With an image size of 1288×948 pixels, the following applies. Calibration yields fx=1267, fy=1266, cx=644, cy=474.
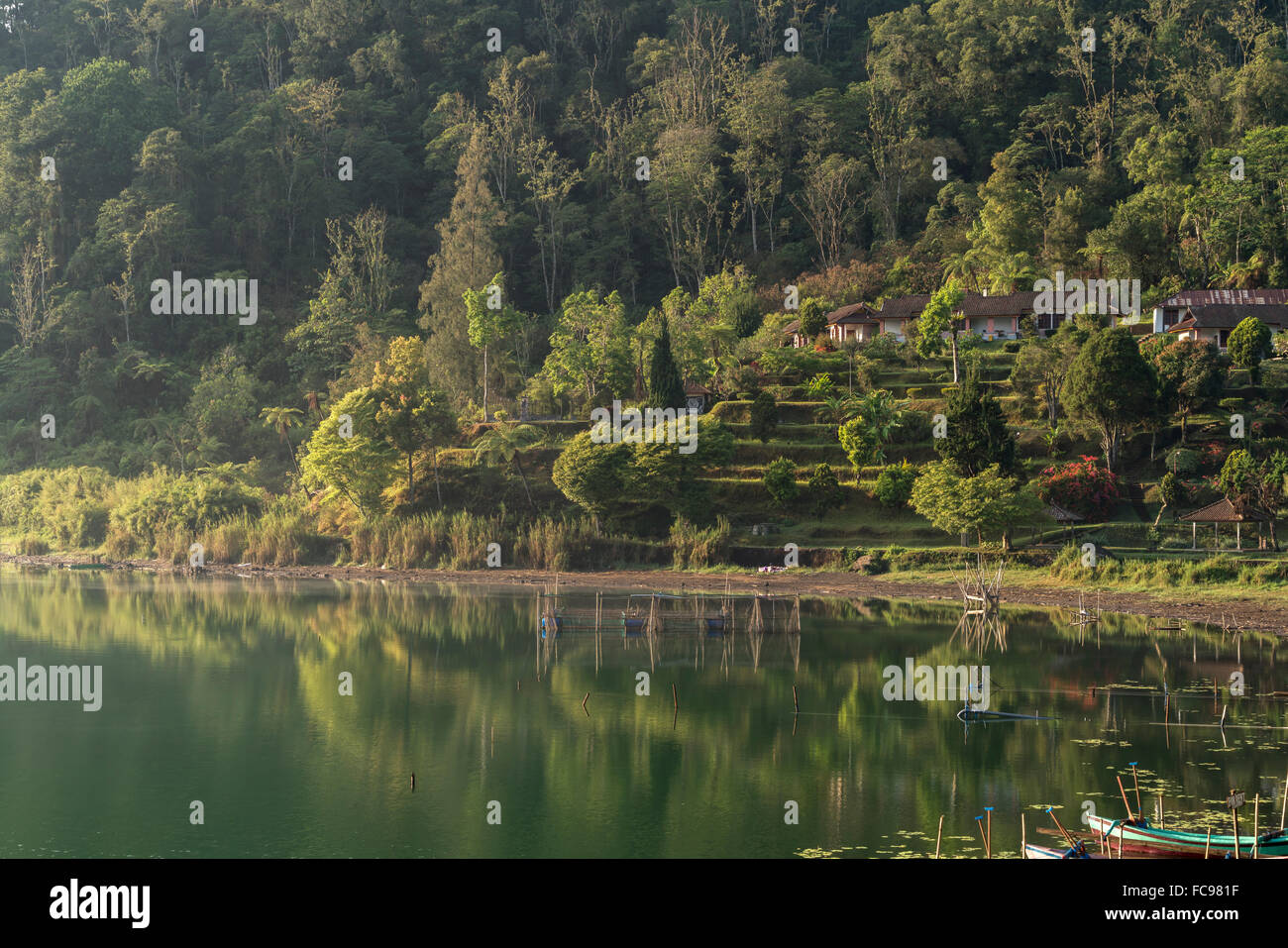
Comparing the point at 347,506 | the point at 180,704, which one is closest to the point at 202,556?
the point at 347,506

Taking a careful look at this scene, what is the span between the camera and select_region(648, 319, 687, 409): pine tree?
169ft

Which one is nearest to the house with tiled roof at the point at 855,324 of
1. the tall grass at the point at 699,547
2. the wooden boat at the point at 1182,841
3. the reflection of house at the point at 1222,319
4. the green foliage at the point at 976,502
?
the reflection of house at the point at 1222,319

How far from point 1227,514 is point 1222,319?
1732 cm

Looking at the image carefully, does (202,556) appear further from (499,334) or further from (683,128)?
(683,128)

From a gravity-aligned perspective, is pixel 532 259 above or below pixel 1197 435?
above

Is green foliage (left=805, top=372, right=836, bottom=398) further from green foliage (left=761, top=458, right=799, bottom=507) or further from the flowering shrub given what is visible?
the flowering shrub

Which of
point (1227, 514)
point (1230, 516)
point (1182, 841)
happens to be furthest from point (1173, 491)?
point (1182, 841)

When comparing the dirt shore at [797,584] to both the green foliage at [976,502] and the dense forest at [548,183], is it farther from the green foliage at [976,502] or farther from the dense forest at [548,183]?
the dense forest at [548,183]

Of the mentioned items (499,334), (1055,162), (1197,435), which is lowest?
(1197,435)

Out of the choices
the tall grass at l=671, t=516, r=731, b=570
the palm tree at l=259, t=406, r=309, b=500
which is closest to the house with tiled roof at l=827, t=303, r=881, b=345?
the tall grass at l=671, t=516, r=731, b=570

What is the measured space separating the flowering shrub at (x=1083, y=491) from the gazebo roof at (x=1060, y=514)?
1.61 ft

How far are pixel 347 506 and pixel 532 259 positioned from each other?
31957mm

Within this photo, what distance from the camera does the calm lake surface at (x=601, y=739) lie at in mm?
18422
